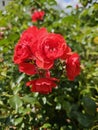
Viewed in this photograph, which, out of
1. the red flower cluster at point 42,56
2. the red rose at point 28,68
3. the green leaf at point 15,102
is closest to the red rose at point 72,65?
the red flower cluster at point 42,56

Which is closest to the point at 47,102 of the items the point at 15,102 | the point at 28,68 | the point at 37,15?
the point at 15,102

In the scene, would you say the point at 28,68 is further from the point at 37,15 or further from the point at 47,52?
the point at 37,15

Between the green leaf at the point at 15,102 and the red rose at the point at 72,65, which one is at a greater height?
the red rose at the point at 72,65

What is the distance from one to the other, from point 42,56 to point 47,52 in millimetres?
24

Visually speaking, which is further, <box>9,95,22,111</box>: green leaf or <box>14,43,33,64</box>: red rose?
<box>9,95,22,111</box>: green leaf

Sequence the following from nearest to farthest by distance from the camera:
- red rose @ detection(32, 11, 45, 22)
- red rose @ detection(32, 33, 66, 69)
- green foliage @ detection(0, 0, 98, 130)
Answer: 1. red rose @ detection(32, 33, 66, 69)
2. green foliage @ detection(0, 0, 98, 130)
3. red rose @ detection(32, 11, 45, 22)

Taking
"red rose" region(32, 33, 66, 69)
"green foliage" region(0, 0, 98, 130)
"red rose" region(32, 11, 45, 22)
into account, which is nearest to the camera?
"red rose" region(32, 33, 66, 69)

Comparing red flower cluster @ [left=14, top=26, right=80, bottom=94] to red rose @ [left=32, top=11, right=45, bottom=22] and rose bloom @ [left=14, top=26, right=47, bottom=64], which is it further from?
red rose @ [left=32, top=11, right=45, bottom=22]

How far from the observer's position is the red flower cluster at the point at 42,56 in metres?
1.57

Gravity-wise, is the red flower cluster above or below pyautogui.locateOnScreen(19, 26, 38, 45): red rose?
below

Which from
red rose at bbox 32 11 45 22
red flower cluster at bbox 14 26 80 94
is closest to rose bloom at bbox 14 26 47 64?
red flower cluster at bbox 14 26 80 94

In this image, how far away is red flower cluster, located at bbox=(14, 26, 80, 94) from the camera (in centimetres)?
157

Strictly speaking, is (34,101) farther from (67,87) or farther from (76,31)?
(76,31)

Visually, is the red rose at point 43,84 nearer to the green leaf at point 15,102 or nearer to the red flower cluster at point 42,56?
the red flower cluster at point 42,56
